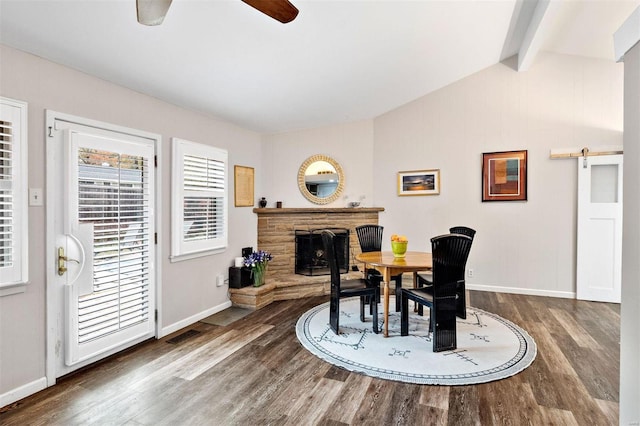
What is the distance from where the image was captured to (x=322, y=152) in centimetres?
541

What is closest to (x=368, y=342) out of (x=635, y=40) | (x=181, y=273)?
(x=181, y=273)

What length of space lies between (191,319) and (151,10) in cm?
314

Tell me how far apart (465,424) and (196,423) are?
162 centimetres

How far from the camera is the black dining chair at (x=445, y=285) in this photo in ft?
9.20

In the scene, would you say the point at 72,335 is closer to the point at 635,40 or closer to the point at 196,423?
the point at 196,423

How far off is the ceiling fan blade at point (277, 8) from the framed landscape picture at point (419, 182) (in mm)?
3777

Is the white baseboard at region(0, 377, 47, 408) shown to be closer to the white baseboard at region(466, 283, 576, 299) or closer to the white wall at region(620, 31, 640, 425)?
the white wall at region(620, 31, 640, 425)

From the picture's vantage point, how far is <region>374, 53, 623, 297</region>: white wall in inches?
180

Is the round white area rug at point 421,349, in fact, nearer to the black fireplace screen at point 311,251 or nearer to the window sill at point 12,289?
the black fireplace screen at point 311,251

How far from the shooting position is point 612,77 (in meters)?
4.43

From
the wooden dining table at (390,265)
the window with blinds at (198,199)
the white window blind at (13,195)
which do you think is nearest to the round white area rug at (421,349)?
the wooden dining table at (390,265)

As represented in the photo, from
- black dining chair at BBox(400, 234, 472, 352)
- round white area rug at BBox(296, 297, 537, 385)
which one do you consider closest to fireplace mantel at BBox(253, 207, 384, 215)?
round white area rug at BBox(296, 297, 537, 385)

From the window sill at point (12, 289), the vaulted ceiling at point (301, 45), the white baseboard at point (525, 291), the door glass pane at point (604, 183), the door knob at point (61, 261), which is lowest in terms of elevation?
the white baseboard at point (525, 291)

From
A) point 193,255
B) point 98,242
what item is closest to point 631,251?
point 98,242
